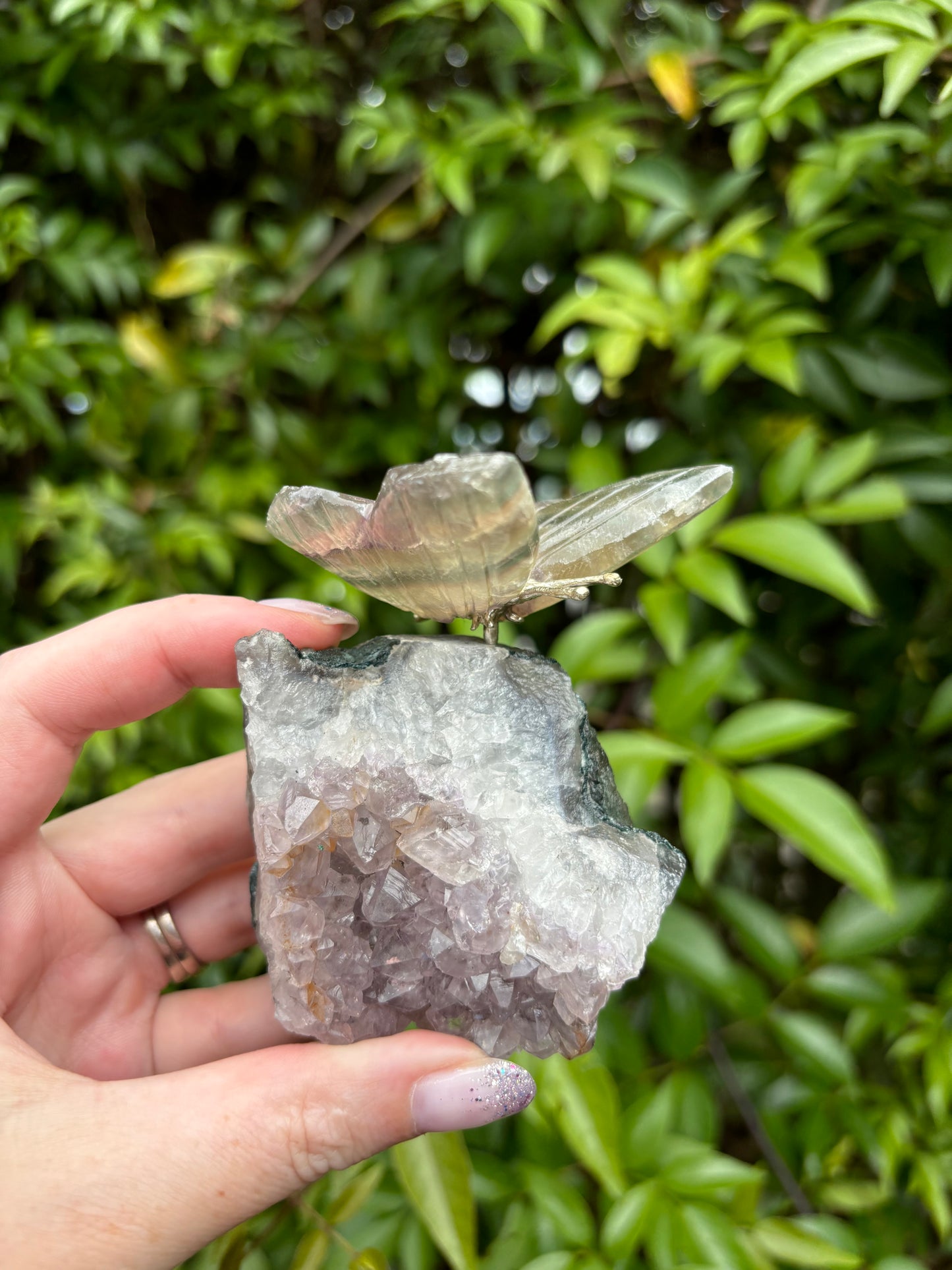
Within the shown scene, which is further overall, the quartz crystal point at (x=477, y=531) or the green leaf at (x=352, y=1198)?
the green leaf at (x=352, y=1198)

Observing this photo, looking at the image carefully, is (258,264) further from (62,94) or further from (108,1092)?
(108,1092)

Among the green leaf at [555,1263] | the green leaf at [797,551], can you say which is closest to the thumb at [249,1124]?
the green leaf at [555,1263]

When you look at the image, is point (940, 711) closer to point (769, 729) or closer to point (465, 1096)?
point (769, 729)

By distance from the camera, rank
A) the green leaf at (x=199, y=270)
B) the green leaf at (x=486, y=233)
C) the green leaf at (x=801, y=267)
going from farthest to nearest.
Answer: the green leaf at (x=199, y=270) → the green leaf at (x=486, y=233) → the green leaf at (x=801, y=267)

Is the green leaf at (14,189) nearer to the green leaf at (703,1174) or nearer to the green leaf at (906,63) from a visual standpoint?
the green leaf at (906,63)

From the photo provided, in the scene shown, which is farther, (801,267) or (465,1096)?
(801,267)

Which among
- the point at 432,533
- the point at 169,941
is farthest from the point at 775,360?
the point at 169,941

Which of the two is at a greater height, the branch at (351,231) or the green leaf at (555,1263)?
the branch at (351,231)
